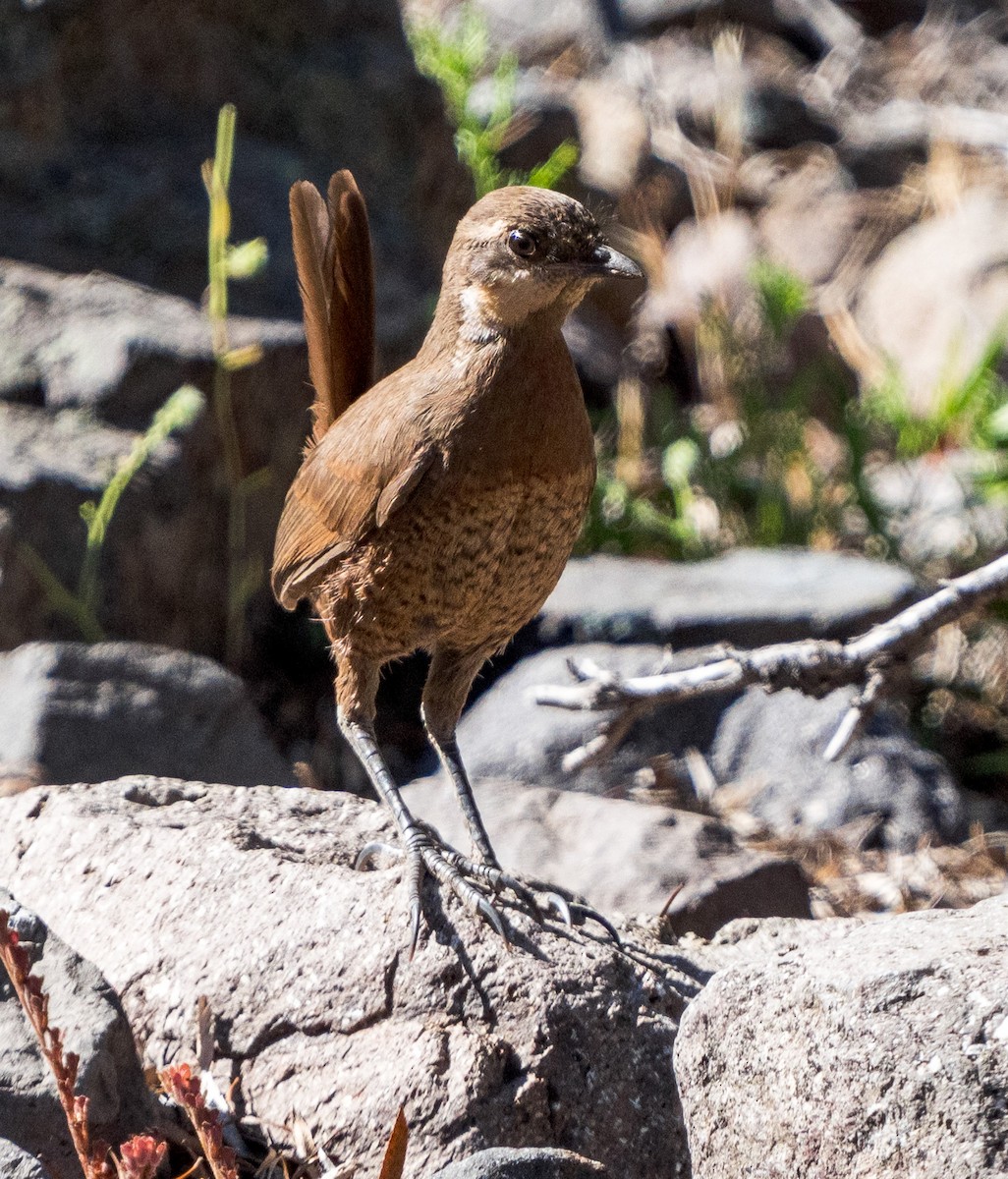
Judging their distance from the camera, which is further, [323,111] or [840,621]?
[323,111]

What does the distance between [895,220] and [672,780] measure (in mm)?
4945

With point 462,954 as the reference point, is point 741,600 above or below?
below

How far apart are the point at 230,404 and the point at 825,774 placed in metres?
2.39

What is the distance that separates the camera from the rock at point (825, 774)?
4902 millimetres

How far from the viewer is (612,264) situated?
3234 millimetres

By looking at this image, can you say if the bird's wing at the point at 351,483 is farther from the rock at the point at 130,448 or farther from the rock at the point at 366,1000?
the rock at the point at 130,448

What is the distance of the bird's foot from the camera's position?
293cm

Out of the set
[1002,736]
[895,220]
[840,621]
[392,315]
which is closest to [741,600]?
[840,621]

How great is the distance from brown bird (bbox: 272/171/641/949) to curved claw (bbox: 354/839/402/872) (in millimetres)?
60

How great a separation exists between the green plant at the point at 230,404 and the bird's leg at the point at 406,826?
64.2 inches

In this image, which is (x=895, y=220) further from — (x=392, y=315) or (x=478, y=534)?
(x=478, y=534)

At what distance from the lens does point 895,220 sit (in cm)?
876

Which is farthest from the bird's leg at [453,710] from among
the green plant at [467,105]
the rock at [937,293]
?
the rock at [937,293]

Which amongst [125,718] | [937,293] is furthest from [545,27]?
[125,718]
